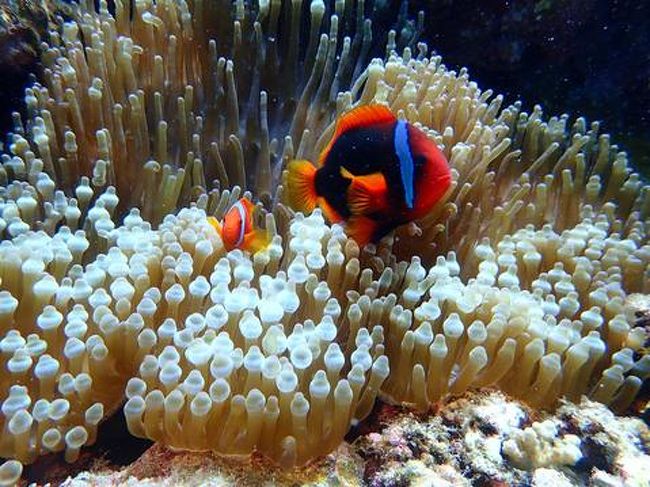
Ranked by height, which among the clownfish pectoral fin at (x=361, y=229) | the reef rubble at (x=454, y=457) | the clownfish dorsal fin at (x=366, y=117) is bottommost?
the reef rubble at (x=454, y=457)

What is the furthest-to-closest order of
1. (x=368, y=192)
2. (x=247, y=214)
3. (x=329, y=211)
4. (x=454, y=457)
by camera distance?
(x=247, y=214), (x=329, y=211), (x=368, y=192), (x=454, y=457)

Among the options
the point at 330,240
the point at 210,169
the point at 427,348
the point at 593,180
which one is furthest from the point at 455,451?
the point at 210,169

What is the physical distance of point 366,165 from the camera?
6.57 feet

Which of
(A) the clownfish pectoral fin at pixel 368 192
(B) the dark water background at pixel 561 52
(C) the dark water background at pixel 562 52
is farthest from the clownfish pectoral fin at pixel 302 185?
(C) the dark water background at pixel 562 52

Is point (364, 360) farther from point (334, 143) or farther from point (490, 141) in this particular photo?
point (490, 141)

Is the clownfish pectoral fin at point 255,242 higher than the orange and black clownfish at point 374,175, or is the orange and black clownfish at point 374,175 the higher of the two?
the orange and black clownfish at point 374,175

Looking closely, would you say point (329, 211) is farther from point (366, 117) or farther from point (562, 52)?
point (562, 52)

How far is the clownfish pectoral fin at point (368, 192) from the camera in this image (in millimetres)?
1963

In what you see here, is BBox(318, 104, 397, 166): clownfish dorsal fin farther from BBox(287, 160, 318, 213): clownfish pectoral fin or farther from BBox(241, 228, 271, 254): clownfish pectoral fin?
BBox(241, 228, 271, 254): clownfish pectoral fin

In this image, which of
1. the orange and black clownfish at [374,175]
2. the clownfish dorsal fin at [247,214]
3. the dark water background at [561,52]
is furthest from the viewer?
the dark water background at [561,52]

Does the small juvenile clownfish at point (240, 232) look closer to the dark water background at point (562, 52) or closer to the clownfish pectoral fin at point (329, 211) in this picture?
the clownfish pectoral fin at point (329, 211)


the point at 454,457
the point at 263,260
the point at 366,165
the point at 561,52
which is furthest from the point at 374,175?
the point at 561,52

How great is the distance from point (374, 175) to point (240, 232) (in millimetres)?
580

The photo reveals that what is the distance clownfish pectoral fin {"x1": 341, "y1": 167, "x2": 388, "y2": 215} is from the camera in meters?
1.96
